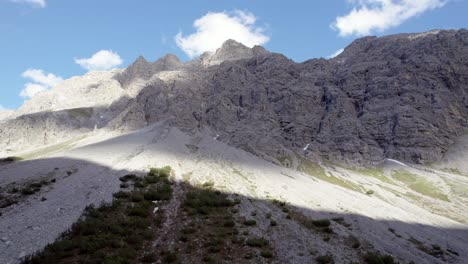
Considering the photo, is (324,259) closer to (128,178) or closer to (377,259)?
(377,259)

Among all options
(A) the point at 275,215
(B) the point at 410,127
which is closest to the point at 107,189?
(A) the point at 275,215

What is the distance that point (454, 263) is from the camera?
32281 millimetres

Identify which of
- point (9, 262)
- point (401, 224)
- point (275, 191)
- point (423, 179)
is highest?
point (9, 262)

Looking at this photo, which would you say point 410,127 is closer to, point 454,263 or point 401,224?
point 401,224

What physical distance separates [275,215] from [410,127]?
160765mm

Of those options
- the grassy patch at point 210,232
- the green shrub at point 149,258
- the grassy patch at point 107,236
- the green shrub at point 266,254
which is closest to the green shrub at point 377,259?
the green shrub at point 266,254

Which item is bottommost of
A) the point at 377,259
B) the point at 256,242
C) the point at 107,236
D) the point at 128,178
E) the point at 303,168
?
the point at 303,168

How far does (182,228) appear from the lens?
86.8ft

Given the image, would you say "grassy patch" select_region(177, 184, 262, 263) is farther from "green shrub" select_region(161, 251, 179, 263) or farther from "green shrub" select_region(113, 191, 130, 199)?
"green shrub" select_region(113, 191, 130, 199)

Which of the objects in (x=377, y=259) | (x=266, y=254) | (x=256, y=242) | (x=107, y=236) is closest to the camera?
(x=107, y=236)

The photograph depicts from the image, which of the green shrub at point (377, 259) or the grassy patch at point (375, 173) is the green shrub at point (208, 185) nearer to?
the green shrub at point (377, 259)

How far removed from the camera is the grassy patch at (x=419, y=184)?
113844 mm

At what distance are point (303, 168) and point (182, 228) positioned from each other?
4892 inches

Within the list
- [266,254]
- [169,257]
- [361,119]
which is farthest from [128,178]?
[361,119]
